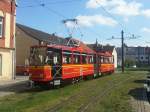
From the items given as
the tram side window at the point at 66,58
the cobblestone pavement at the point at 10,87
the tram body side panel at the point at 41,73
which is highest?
the tram side window at the point at 66,58

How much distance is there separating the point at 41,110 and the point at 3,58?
1935cm

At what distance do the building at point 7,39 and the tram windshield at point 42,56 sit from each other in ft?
29.5

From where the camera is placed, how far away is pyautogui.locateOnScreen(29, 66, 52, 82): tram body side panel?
2423cm

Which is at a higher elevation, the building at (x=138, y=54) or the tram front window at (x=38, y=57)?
the building at (x=138, y=54)

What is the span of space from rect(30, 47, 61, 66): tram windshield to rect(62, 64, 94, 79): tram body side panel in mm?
1669

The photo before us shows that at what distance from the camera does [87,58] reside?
34.4 metres

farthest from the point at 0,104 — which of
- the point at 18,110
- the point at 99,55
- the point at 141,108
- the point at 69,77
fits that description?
the point at 99,55

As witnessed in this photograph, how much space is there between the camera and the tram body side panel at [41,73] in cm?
2423

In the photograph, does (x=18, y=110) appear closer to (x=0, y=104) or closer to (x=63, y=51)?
(x=0, y=104)

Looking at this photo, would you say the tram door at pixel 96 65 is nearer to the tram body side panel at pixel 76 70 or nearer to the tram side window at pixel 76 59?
the tram body side panel at pixel 76 70

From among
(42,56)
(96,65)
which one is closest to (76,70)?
(42,56)

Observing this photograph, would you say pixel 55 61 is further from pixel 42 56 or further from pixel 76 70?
pixel 76 70

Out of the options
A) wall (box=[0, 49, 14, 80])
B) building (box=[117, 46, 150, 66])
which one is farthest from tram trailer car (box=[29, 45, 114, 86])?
building (box=[117, 46, 150, 66])

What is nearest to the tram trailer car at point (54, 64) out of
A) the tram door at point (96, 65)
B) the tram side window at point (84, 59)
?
the tram side window at point (84, 59)
